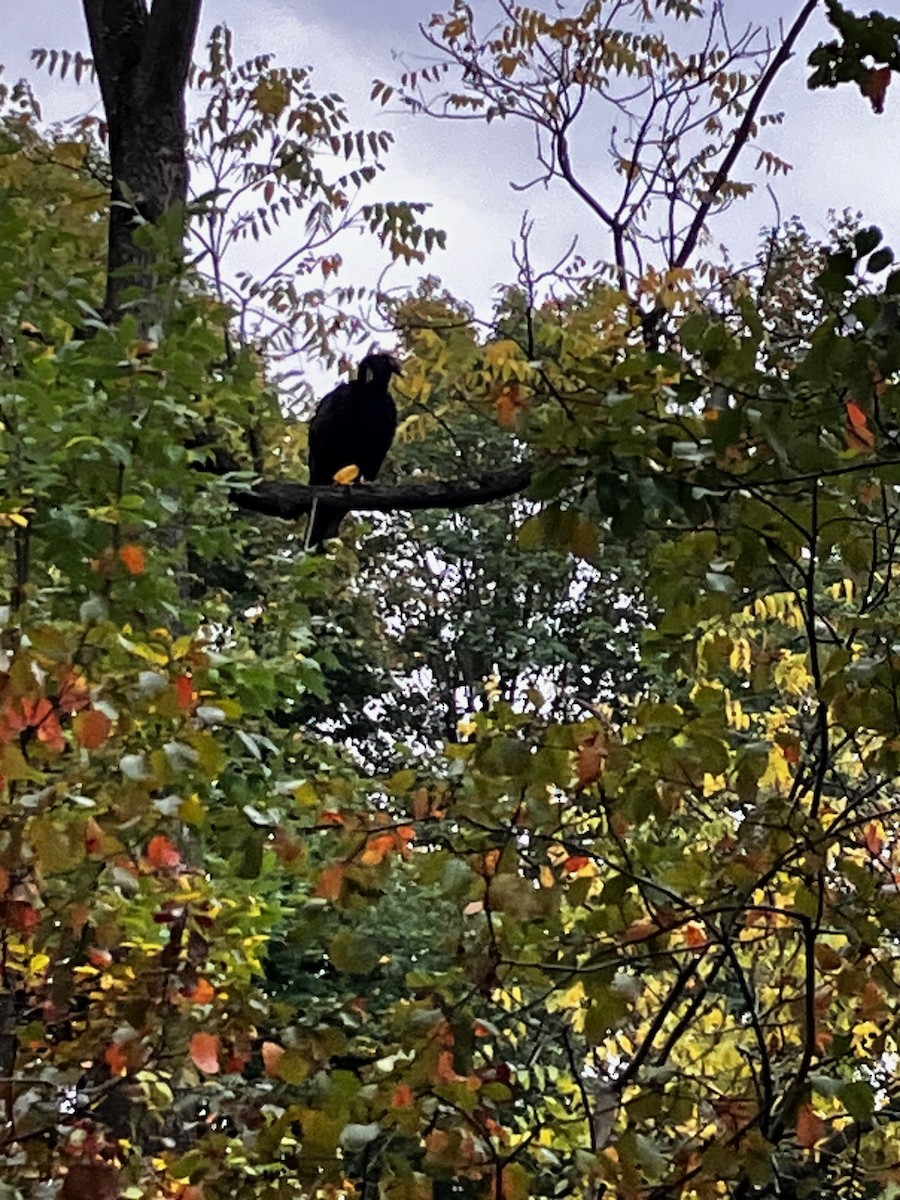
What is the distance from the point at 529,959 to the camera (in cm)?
160

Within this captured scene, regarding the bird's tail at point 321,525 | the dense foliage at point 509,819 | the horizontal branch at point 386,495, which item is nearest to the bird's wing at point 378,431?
the bird's tail at point 321,525

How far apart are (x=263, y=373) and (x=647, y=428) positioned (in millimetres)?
4598

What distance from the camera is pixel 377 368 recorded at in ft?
19.5

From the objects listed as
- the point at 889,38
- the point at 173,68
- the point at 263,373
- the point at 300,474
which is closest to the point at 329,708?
the point at 300,474

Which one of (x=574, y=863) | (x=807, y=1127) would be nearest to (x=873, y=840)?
(x=574, y=863)

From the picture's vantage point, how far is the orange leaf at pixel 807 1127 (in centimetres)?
137

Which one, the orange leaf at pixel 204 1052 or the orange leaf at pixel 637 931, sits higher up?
the orange leaf at pixel 637 931

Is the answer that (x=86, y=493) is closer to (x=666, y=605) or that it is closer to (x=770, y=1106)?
(x=666, y=605)

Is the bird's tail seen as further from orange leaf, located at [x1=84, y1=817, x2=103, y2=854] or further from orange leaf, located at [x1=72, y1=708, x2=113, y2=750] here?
orange leaf, located at [x1=72, y1=708, x2=113, y2=750]

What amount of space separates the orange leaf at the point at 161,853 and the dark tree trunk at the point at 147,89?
2698mm

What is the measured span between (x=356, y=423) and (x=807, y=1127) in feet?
15.2

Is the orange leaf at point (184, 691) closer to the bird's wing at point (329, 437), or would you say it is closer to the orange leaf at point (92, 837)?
the orange leaf at point (92, 837)

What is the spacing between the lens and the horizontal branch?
4000 mm

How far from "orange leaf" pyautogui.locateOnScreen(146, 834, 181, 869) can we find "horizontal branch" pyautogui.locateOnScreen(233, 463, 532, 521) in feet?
7.61
